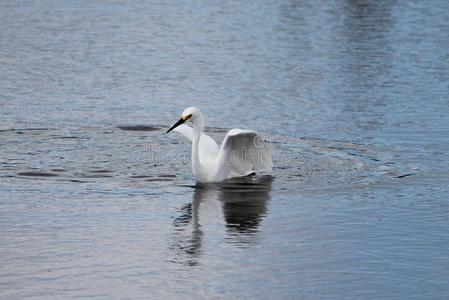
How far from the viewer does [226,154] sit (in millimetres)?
17234

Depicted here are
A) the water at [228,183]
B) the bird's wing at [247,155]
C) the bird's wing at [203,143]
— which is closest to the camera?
the water at [228,183]

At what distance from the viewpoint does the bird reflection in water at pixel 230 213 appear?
13633 mm

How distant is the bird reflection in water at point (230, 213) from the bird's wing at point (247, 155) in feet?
0.53

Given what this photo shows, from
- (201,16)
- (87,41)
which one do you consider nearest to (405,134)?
(87,41)

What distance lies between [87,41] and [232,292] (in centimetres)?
2016

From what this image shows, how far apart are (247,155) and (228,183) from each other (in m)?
0.58

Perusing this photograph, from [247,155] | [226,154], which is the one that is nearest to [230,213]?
[226,154]

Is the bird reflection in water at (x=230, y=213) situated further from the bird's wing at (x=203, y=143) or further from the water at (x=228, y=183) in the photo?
the bird's wing at (x=203, y=143)

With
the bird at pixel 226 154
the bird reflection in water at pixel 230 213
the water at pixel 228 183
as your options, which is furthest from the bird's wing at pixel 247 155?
the water at pixel 228 183

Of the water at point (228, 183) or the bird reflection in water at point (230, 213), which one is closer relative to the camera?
the water at point (228, 183)

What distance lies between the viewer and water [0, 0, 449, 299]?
1262 cm

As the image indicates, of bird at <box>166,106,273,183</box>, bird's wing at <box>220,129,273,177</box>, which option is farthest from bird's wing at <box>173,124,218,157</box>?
bird's wing at <box>220,129,273,177</box>

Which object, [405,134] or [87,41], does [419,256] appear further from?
[87,41]

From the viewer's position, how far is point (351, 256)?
43.8 feet
